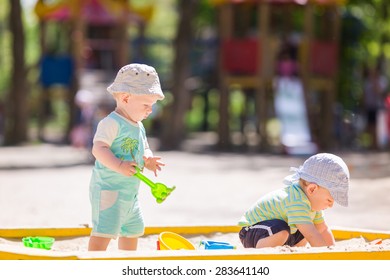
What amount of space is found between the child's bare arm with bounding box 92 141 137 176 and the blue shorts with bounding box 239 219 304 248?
2.56 feet

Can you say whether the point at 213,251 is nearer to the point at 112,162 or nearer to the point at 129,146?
the point at 112,162

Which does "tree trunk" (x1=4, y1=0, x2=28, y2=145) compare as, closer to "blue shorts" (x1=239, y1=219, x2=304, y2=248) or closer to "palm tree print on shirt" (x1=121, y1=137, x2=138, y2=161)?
"palm tree print on shirt" (x1=121, y1=137, x2=138, y2=161)

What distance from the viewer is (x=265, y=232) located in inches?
230

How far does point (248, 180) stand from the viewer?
13414 mm

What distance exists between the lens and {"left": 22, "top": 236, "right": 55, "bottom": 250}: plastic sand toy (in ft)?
Result: 19.8

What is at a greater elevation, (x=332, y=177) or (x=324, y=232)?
(x=332, y=177)

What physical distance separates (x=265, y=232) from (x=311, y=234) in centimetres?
26

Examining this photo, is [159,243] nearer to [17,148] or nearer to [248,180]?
[248,180]

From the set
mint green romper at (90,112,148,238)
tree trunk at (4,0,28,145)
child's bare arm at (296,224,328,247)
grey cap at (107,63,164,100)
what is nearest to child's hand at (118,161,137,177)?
mint green romper at (90,112,148,238)

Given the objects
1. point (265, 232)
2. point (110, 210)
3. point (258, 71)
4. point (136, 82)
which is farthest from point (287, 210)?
point (258, 71)

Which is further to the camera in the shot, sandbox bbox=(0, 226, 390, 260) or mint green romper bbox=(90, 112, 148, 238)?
mint green romper bbox=(90, 112, 148, 238)

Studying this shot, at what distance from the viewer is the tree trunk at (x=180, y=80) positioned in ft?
68.3

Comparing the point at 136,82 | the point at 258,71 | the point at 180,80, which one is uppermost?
the point at 136,82

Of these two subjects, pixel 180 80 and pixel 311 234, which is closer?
pixel 311 234
